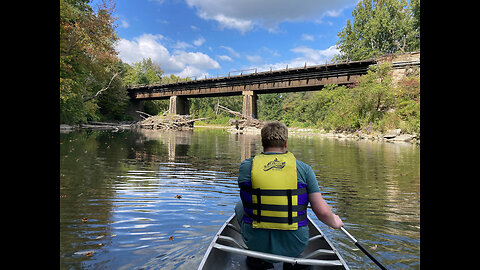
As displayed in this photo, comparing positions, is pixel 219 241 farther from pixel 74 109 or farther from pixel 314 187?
pixel 74 109

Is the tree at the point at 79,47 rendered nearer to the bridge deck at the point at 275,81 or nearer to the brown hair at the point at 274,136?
the brown hair at the point at 274,136

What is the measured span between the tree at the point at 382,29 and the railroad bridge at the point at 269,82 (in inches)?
845

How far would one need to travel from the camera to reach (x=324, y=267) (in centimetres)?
268

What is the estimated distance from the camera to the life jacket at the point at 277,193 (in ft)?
8.15

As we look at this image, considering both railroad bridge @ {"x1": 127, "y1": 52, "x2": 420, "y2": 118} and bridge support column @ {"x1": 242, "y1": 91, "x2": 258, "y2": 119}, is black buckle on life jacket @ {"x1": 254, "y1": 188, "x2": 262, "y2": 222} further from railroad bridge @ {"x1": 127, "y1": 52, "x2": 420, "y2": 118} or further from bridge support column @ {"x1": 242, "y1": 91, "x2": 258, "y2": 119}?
bridge support column @ {"x1": 242, "y1": 91, "x2": 258, "y2": 119}

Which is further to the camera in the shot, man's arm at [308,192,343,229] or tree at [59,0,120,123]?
tree at [59,0,120,123]

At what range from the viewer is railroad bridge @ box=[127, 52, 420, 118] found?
3218cm

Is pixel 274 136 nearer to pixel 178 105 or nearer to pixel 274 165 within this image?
pixel 274 165

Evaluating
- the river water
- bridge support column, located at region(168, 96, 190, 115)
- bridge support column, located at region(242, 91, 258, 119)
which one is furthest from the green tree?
the river water

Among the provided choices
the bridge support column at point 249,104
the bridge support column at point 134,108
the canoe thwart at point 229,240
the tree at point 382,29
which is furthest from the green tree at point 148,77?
the canoe thwart at point 229,240

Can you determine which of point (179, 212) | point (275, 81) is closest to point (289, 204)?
point (179, 212)

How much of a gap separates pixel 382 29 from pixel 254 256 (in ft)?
209

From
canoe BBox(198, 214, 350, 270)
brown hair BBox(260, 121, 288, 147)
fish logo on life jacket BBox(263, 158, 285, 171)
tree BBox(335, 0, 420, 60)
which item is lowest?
canoe BBox(198, 214, 350, 270)
